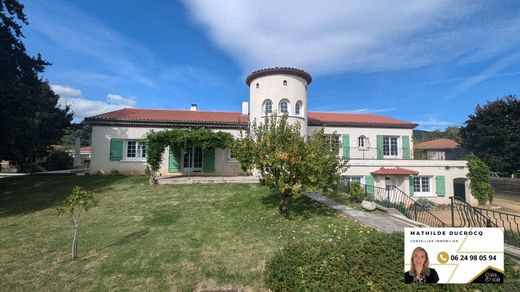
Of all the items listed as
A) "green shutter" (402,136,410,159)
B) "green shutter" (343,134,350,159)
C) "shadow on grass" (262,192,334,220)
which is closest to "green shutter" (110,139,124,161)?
"shadow on grass" (262,192,334,220)

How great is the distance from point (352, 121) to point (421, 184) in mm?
7767

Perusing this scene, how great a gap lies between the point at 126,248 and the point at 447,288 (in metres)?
7.66

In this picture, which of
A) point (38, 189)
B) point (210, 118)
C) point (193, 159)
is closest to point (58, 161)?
point (38, 189)

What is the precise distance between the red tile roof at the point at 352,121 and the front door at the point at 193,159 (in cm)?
997

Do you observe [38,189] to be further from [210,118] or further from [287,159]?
[287,159]

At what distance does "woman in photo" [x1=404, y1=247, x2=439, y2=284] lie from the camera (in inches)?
143

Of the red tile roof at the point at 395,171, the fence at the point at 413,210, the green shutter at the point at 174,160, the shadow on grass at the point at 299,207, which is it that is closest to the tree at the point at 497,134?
the red tile roof at the point at 395,171

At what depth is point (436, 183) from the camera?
20062 mm

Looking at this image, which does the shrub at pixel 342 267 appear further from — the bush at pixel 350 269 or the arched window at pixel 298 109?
the arched window at pixel 298 109

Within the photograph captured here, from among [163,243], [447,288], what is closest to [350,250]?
[447,288]

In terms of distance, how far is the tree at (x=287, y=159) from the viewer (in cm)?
844

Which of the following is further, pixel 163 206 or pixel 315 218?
pixel 163 206

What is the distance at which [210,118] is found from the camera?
2106 centimetres

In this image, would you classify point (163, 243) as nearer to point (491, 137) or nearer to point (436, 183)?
point (436, 183)
